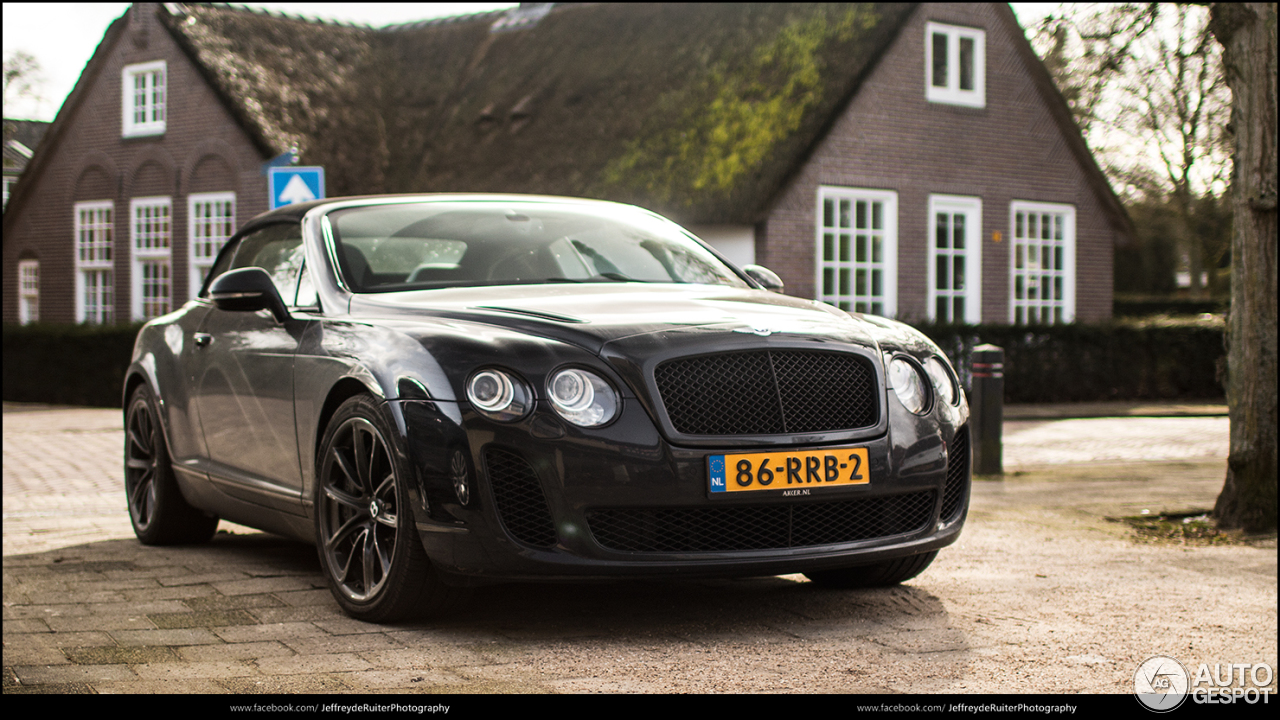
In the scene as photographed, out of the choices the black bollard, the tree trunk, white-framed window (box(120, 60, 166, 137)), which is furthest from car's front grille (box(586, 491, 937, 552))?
white-framed window (box(120, 60, 166, 137))

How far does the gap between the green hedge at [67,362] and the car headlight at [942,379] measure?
17280mm

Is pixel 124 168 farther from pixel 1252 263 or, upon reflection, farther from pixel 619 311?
pixel 619 311

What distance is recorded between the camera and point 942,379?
4.59m

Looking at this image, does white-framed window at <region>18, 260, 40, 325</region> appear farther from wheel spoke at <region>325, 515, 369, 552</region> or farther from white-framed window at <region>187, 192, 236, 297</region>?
wheel spoke at <region>325, 515, 369, 552</region>

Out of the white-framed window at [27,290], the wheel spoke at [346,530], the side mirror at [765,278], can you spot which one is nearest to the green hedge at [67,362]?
the white-framed window at [27,290]

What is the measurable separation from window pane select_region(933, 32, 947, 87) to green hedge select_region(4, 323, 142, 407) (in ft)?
43.3

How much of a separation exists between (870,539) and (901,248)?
56.7 feet

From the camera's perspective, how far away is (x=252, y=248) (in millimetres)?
6152

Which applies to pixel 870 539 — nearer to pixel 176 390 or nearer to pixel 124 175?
pixel 176 390

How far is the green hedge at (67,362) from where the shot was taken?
67.1 ft

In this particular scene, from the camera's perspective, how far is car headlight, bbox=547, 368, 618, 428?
153 inches

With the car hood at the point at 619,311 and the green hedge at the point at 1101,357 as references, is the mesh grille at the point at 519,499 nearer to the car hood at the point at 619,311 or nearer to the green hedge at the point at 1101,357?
the car hood at the point at 619,311

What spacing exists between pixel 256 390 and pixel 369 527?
1.17m
